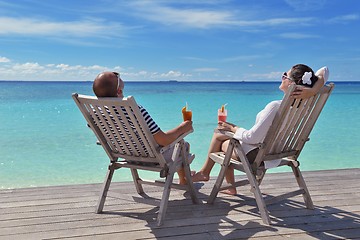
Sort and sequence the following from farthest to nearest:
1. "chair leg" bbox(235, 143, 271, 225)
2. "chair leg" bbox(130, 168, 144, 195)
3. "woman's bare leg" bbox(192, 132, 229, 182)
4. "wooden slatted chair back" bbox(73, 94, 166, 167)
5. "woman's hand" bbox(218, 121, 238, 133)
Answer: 1. "chair leg" bbox(130, 168, 144, 195)
2. "woman's bare leg" bbox(192, 132, 229, 182)
3. "woman's hand" bbox(218, 121, 238, 133)
4. "chair leg" bbox(235, 143, 271, 225)
5. "wooden slatted chair back" bbox(73, 94, 166, 167)

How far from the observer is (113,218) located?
131 inches

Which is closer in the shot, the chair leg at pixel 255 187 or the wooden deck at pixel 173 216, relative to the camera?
the wooden deck at pixel 173 216

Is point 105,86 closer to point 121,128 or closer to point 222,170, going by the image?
point 121,128

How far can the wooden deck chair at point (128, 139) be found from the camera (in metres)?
3.03

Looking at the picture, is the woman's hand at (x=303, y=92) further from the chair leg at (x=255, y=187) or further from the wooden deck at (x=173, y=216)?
the wooden deck at (x=173, y=216)

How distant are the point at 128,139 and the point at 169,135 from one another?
0.30 m

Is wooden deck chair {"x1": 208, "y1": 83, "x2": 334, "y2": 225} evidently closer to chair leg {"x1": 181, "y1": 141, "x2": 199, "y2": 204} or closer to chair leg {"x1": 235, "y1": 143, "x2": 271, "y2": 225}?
chair leg {"x1": 235, "y1": 143, "x2": 271, "y2": 225}

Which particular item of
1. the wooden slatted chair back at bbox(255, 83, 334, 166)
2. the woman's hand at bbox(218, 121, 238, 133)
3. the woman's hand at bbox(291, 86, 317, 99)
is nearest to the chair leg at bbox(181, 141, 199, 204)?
the woman's hand at bbox(218, 121, 238, 133)

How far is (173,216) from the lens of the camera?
3.37 m

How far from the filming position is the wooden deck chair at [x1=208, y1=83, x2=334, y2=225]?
10.4ft

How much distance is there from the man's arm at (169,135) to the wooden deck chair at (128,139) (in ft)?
0.13

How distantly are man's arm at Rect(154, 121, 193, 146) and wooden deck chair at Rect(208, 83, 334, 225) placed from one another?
0.33m

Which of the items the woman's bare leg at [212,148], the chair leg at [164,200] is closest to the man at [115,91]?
the chair leg at [164,200]

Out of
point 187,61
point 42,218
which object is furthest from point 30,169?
point 187,61
